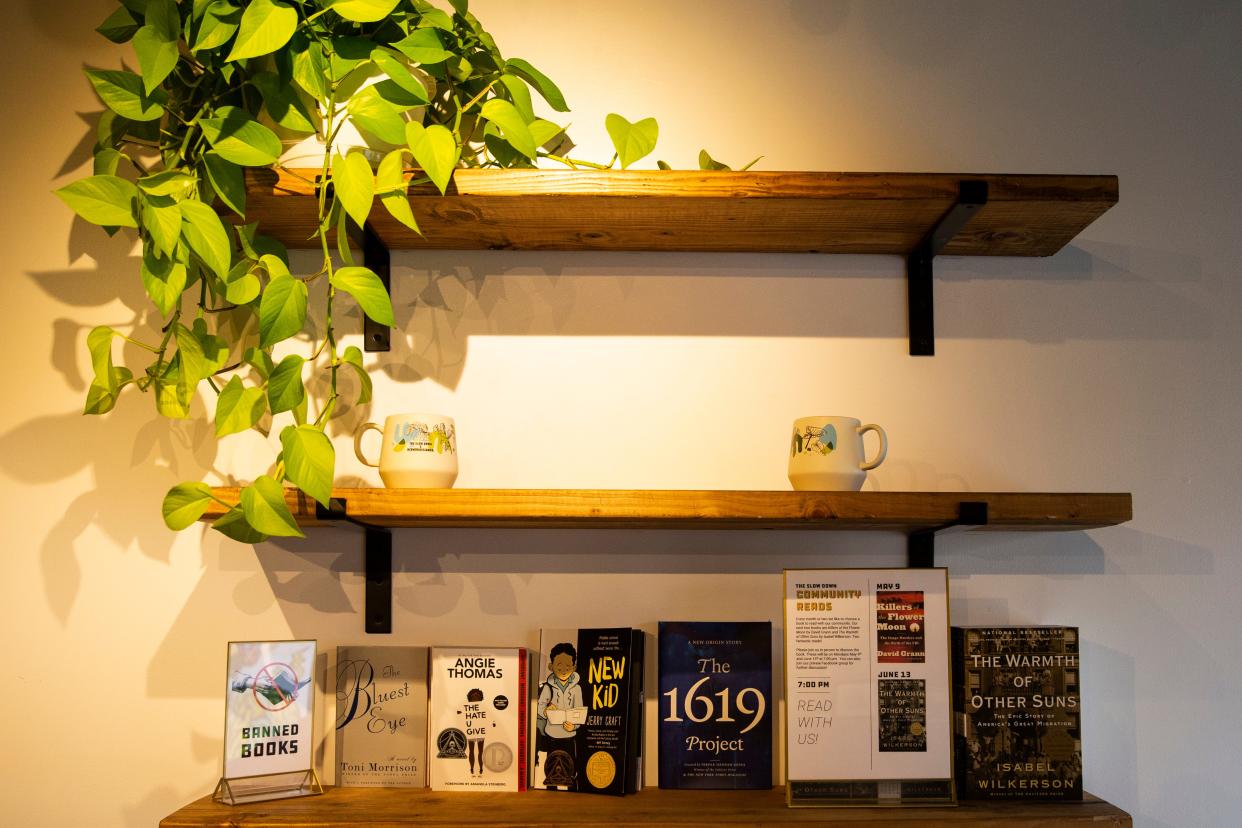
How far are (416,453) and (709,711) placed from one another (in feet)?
1.84

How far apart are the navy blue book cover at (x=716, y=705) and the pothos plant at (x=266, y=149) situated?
22.7 inches

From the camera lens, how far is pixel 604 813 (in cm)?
134

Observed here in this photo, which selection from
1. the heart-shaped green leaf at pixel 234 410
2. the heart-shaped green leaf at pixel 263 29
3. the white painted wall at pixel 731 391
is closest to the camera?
the heart-shaped green leaf at pixel 263 29

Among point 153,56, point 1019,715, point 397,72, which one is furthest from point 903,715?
point 153,56

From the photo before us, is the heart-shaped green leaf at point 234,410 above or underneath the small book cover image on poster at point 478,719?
above

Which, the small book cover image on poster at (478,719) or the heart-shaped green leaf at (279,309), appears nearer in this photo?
the heart-shaped green leaf at (279,309)

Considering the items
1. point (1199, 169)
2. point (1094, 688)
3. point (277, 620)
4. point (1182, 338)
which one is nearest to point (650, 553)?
point (277, 620)

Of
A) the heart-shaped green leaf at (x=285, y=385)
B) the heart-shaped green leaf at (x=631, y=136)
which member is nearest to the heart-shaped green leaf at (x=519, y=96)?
the heart-shaped green leaf at (x=631, y=136)

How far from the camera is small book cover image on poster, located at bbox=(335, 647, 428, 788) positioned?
1.49 metres

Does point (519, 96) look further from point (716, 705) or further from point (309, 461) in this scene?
point (716, 705)

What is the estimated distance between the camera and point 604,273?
A: 5.28ft

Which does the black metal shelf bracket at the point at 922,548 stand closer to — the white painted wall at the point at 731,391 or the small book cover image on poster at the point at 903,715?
the white painted wall at the point at 731,391

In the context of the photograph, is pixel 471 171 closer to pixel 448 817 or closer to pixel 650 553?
pixel 650 553

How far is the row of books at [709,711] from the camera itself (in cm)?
139
